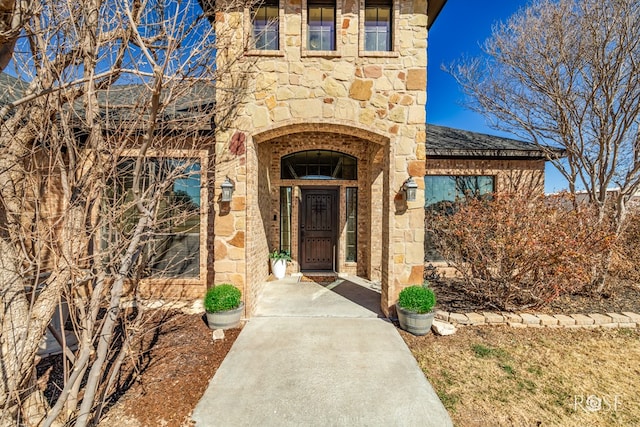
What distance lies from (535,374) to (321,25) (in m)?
6.05

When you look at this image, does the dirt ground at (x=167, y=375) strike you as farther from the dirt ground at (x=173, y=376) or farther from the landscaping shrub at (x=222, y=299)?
the landscaping shrub at (x=222, y=299)

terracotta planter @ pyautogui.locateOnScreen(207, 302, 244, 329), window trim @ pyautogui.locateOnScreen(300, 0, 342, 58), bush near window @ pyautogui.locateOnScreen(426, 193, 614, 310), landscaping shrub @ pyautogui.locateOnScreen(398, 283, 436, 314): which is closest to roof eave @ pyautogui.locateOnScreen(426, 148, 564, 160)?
bush near window @ pyautogui.locateOnScreen(426, 193, 614, 310)

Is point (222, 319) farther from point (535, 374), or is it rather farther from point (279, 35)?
point (279, 35)

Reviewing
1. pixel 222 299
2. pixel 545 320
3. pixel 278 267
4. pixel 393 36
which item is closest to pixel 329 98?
pixel 393 36

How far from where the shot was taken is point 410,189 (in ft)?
14.5

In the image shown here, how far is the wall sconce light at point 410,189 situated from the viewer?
442 centimetres

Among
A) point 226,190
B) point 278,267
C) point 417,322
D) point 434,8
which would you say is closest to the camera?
point 417,322

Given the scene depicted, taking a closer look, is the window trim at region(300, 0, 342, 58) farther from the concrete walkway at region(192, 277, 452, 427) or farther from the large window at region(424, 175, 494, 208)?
the concrete walkway at region(192, 277, 452, 427)

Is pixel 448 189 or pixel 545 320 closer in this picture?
pixel 545 320

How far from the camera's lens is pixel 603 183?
5.82m

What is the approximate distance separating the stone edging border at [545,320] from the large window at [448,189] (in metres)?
2.54

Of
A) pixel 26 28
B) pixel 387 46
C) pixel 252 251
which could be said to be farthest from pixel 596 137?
pixel 26 28

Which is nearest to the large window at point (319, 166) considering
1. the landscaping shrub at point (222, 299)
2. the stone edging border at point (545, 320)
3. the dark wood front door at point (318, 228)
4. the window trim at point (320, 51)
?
the dark wood front door at point (318, 228)

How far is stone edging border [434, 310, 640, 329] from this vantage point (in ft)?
14.4
